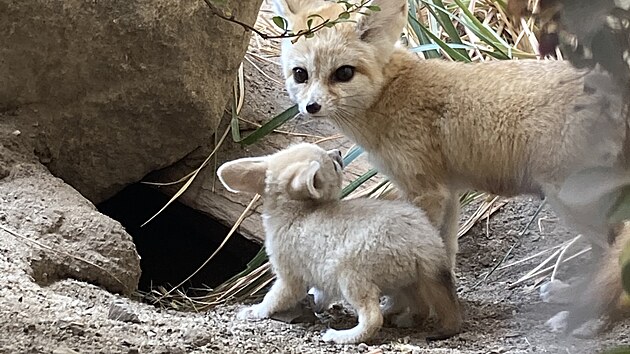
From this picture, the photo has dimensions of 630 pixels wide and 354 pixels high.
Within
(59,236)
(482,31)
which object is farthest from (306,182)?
(482,31)

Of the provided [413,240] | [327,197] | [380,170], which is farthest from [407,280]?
[380,170]

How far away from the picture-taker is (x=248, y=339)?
A: 79.5 inches

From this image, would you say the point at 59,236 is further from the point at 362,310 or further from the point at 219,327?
the point at 362,310

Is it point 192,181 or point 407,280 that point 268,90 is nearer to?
point 192,181

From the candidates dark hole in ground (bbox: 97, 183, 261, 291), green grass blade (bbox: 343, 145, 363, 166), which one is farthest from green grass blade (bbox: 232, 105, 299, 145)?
dark hole in ground (bbox: 97, 183, 261, 291)

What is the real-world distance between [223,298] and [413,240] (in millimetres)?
1108

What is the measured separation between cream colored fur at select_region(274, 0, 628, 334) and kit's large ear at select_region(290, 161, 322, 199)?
12.3 inches

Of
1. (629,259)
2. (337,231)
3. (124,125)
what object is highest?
(629,259)

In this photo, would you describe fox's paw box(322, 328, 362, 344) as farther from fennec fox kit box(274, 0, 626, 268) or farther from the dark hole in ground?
the dark hole in ground

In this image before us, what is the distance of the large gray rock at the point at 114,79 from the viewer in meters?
2.78

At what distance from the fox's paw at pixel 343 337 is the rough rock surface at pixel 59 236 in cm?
74

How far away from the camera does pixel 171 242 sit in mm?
3807

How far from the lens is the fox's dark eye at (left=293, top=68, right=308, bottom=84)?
2.70 meters

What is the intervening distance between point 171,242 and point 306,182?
1.65m
